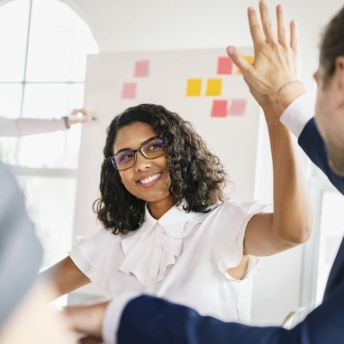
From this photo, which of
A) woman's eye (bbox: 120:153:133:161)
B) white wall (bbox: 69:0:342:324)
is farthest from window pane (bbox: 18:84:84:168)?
woman's eye (bbox: 120:153:133:161)

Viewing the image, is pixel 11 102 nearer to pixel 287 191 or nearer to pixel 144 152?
pixel 144 152

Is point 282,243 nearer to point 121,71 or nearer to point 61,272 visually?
point 61,272

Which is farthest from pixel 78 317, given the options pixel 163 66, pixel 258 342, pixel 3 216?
pixel 163 66

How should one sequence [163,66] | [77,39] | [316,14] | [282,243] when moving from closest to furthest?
[282,243] → [163,66] → [316,14] → [77,39]

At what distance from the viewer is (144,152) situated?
1500 mm

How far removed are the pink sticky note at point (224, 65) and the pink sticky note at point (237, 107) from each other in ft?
0.50

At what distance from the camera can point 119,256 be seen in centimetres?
150

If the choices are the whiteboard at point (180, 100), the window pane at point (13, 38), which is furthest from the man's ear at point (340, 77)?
the window pane at point (13, 38)

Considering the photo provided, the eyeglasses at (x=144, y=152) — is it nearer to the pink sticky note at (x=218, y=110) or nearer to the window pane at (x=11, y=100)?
the pink sticky note at (x=218, y=110)

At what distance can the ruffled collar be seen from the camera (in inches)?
55.5

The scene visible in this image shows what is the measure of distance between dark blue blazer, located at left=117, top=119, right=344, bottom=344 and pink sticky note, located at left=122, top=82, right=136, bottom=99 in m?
2.17

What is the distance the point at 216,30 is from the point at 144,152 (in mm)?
1817

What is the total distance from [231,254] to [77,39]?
2.73 m

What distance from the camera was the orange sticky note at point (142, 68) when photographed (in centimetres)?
277
